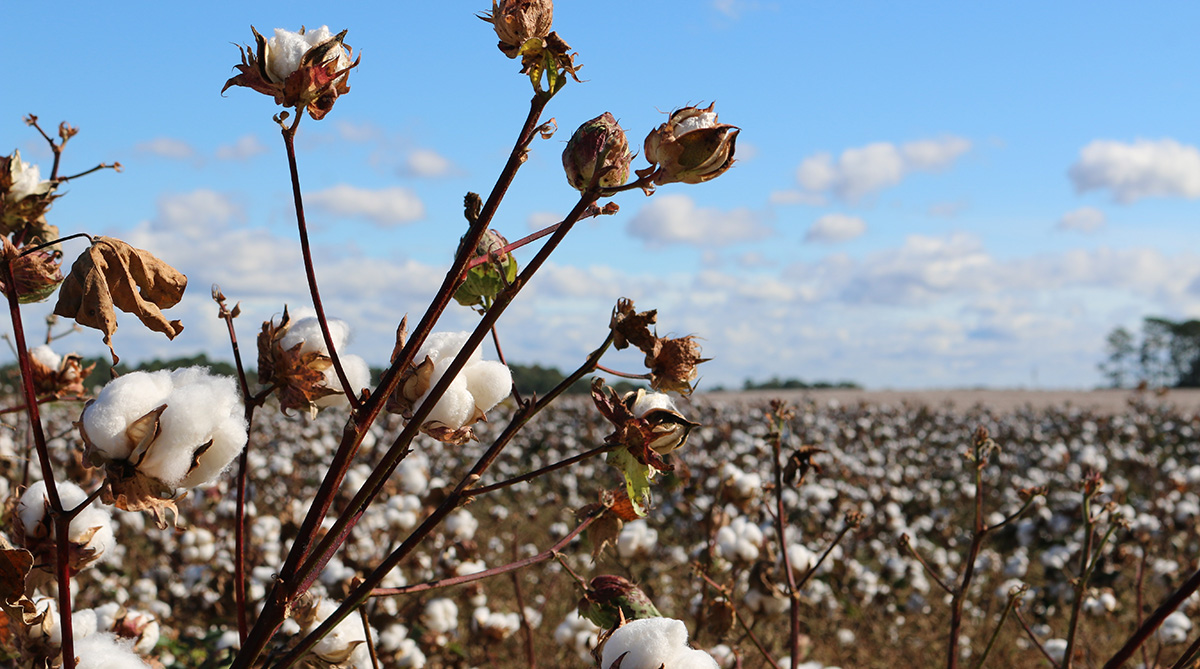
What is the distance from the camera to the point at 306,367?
93 centimetres

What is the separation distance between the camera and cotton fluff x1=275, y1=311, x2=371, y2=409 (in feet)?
3.01

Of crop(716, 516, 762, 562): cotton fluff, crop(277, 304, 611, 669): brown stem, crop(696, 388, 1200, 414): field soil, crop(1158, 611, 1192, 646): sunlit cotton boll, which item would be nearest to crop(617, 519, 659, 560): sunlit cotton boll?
crop(716, 516, 762, 562): cotton fluff

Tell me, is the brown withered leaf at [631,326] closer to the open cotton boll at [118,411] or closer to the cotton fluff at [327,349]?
the cotton fluff at [327,349]

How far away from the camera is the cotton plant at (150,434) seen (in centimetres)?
74

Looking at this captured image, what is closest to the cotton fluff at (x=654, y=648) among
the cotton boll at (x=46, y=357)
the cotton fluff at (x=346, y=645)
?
the cotton fluff at (x=346, y=645)

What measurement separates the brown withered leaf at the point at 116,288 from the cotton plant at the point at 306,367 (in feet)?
0.34

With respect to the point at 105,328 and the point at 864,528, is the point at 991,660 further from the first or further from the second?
the point at 105,328

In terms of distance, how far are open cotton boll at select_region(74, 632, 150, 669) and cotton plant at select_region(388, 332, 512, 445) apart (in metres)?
0.38

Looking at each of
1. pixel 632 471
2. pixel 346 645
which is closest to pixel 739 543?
pixel 346 645

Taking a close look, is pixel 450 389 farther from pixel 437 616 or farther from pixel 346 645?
pixel 437 616

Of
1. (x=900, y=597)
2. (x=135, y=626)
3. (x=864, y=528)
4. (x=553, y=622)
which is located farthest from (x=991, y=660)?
(x=135, y=626)

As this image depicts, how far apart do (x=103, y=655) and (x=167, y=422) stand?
1.12ft

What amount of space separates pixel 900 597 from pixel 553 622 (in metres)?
2.93

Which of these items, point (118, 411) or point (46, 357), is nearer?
point (118, 411)
